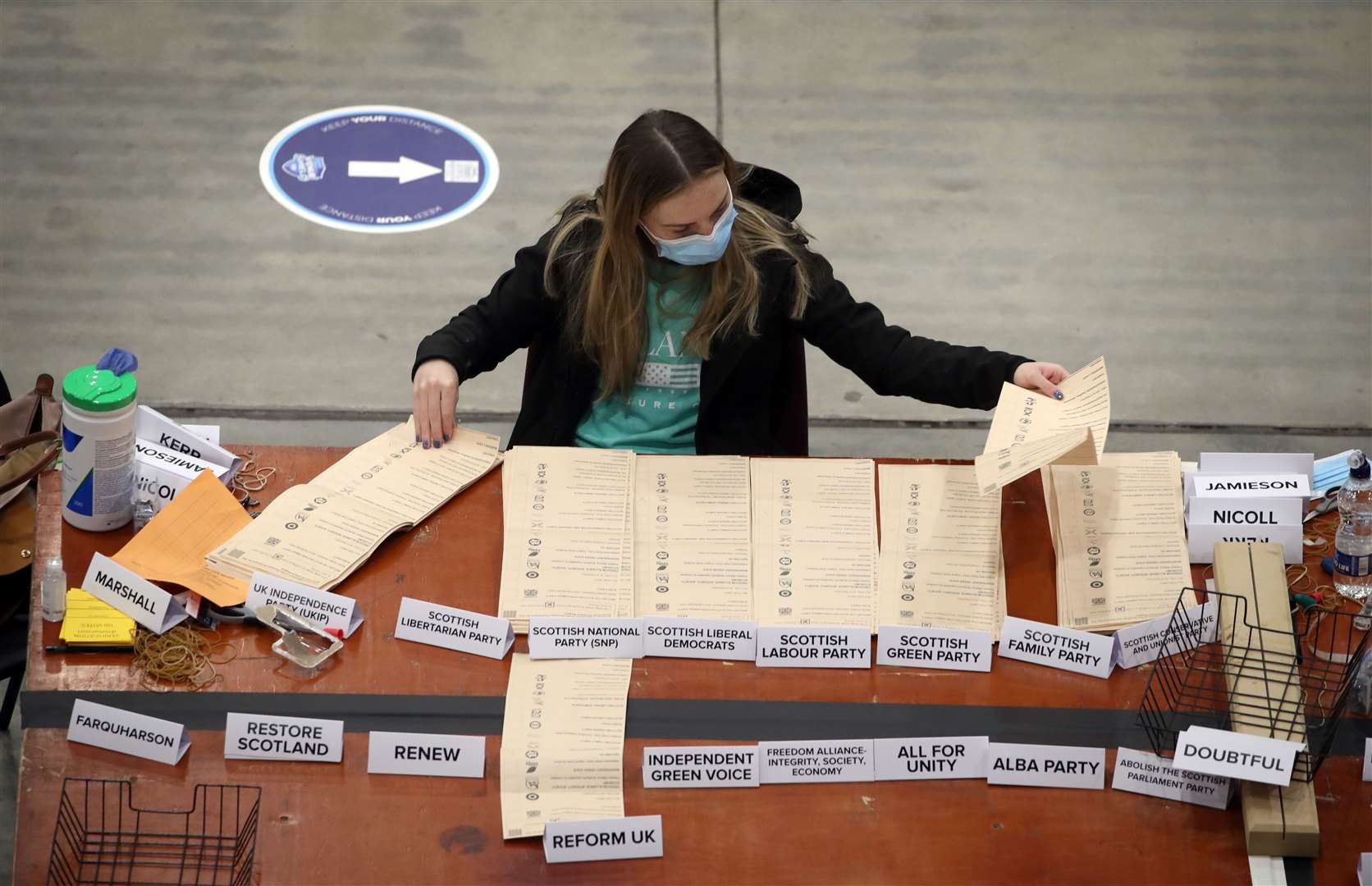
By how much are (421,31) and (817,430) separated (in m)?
2.14

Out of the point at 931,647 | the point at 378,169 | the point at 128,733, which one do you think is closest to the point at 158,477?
the point at 128,733

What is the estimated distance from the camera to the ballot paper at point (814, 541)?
→ 2.34m

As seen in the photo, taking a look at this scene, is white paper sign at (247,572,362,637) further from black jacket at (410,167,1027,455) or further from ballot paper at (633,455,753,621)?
black jacket at (410,167,1027,455)

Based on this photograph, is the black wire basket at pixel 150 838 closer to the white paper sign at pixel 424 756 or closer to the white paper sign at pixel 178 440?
the white paper sign at pixel 424 756

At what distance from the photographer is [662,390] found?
287 cm

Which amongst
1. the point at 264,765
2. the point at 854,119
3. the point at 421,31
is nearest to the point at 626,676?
the point at 264,765

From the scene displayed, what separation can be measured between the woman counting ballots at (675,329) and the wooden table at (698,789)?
1.86 feet

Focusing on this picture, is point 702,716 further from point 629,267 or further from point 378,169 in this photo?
point 378,169

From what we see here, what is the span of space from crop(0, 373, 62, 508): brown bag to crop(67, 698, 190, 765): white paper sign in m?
0.57

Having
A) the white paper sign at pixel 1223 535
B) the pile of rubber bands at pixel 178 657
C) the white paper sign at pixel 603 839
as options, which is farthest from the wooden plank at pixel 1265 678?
the pile of rubber bands at pixel 178 657

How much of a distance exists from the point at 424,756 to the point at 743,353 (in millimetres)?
1030

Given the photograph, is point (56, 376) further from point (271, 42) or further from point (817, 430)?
point (817, 430)

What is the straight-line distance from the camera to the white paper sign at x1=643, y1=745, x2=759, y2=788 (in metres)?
2.09

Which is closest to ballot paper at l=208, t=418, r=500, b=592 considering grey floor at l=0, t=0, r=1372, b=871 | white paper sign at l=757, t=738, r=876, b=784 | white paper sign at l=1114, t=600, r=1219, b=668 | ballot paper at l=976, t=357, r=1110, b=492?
white paper sign at l=757, t=738, r=876, b=784
